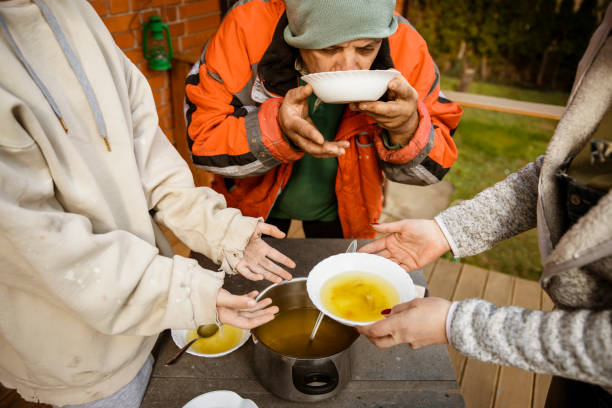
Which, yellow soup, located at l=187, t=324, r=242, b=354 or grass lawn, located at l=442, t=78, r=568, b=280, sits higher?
yellow soup, located at l=187, t=324, r=242, b=354

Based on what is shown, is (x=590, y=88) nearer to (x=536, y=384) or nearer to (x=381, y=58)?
(x=381, y=58)

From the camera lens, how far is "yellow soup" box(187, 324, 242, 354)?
1.23 m

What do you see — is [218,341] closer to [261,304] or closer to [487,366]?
[261,304]

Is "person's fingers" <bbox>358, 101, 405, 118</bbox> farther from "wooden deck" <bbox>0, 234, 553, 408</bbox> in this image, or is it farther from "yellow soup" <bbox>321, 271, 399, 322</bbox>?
"wooden deck" <bbox>0, 234, 553, 408</bbox>

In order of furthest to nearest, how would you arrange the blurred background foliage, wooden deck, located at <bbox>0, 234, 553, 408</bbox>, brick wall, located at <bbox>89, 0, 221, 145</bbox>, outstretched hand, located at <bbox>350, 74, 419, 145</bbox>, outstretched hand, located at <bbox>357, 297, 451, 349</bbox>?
1. the blurred background foliage
2. brick wall, located at <bbox>89, 0, 221, 145</bbox>
3. wooden deck, located at <bbox>0, 234, 553, 408</bbox>
4. outstretched hand, located at <bbox>350, 74, 419, 145</bbox>
5. outstretched hand, located at <bbox>357, 297, 451, 349</bbox>

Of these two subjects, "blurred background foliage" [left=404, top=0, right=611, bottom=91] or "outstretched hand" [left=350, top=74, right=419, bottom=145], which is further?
"blurred background foliage" [left=404, top=0, right=611, bottom=91]

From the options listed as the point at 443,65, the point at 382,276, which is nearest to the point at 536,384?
the point at 382,276

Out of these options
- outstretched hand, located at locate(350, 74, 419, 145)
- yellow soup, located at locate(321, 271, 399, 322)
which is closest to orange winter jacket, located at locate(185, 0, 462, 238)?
outstretched hand, located at locate(350, 74, 419, 145)

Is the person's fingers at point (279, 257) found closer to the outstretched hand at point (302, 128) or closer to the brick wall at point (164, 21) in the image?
the outstretched hand at point (302, 128)

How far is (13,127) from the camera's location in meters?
0.81

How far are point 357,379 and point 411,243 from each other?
51cm

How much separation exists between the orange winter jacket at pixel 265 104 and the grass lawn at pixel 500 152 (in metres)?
2.31

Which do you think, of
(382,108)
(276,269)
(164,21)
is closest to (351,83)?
(382,108)

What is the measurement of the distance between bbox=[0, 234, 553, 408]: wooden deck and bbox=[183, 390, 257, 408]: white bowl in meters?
1.54
